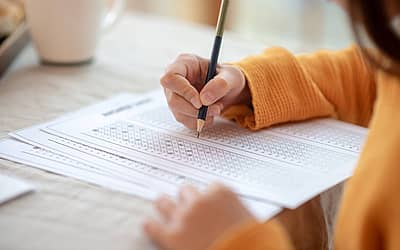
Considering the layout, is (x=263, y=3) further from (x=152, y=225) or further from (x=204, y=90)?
(x=152, y=225)

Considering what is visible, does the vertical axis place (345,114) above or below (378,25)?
below

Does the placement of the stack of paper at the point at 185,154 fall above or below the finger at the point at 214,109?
below

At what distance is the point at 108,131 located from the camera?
0.82 metres

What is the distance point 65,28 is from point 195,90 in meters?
0.34

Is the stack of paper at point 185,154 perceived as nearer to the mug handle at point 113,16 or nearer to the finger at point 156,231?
the finger at point 156,231

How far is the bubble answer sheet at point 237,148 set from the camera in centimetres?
70

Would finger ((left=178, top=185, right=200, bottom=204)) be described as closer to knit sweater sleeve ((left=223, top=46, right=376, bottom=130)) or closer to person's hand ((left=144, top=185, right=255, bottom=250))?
person's hand ((left=144, top=185, right=255, bottom=250))

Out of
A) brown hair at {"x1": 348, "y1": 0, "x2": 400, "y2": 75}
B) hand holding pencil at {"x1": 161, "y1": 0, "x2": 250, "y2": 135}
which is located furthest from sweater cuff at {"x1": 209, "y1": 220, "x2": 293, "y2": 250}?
hand holding pencil at {"x1": 161, "y1": 0, "x2": 250, "y2": 135}

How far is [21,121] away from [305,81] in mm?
366

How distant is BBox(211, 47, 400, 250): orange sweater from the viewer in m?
0.61

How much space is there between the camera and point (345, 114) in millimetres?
941

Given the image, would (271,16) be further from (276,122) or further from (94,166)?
(94,166)

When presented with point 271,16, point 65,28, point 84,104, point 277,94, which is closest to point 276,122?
point 277,94

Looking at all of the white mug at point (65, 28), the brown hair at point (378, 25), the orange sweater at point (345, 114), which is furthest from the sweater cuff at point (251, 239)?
the white mug at point (65, 28)
